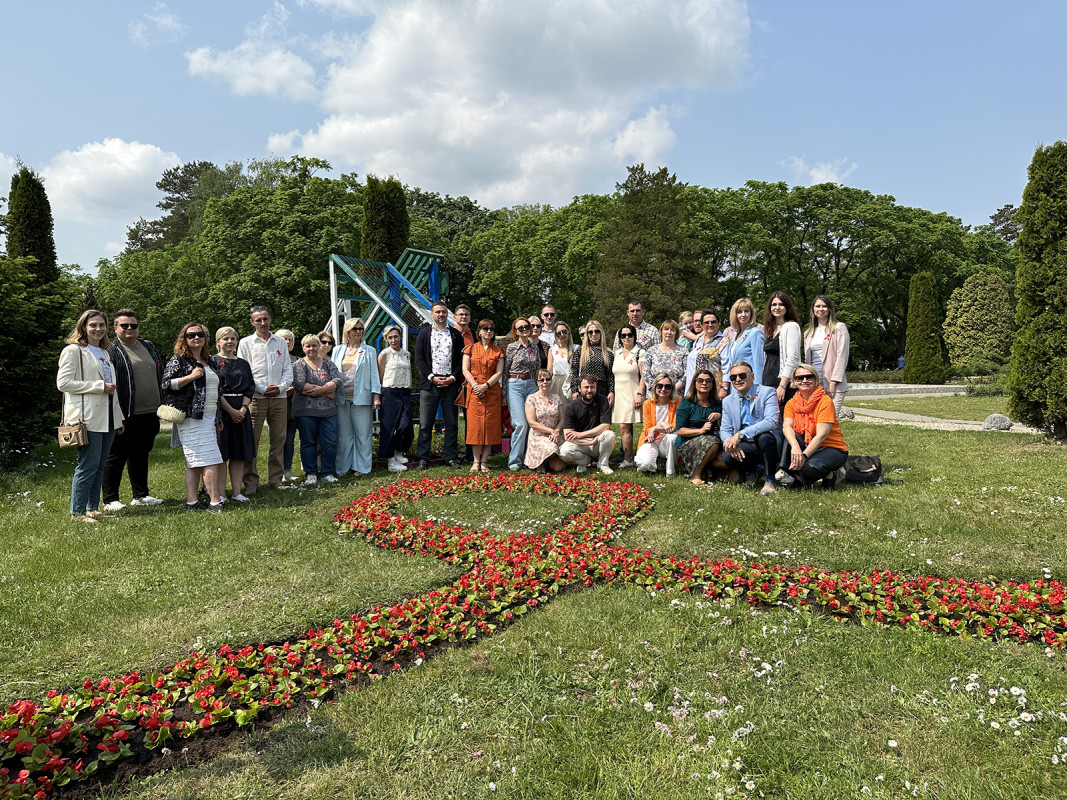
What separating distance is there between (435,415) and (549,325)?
2172 millimetres

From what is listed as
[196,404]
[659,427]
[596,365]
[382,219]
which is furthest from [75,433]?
[382,219]

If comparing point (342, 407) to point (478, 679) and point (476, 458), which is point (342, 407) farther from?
point (478, 679)

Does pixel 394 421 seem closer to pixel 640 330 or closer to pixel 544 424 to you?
pixel 544 424

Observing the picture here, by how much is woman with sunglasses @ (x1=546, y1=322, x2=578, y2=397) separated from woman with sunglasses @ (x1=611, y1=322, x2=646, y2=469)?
616mm

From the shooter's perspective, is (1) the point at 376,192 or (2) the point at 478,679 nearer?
(2) the point at 478,679

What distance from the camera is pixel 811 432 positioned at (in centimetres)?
657

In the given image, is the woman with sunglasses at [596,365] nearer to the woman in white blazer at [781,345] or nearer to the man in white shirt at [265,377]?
the woman in white blazer at [781,345]

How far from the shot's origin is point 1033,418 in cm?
979

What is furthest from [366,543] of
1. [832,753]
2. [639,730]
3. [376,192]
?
[376,192]

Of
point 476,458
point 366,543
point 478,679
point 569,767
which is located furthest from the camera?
point 476,458

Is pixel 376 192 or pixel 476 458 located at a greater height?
pixel 376 192

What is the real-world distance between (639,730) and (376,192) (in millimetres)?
18114

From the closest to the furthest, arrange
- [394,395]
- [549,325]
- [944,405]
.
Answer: [394,395], [549,325], [944,405]

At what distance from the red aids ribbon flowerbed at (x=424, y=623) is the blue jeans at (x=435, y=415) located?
264cm
